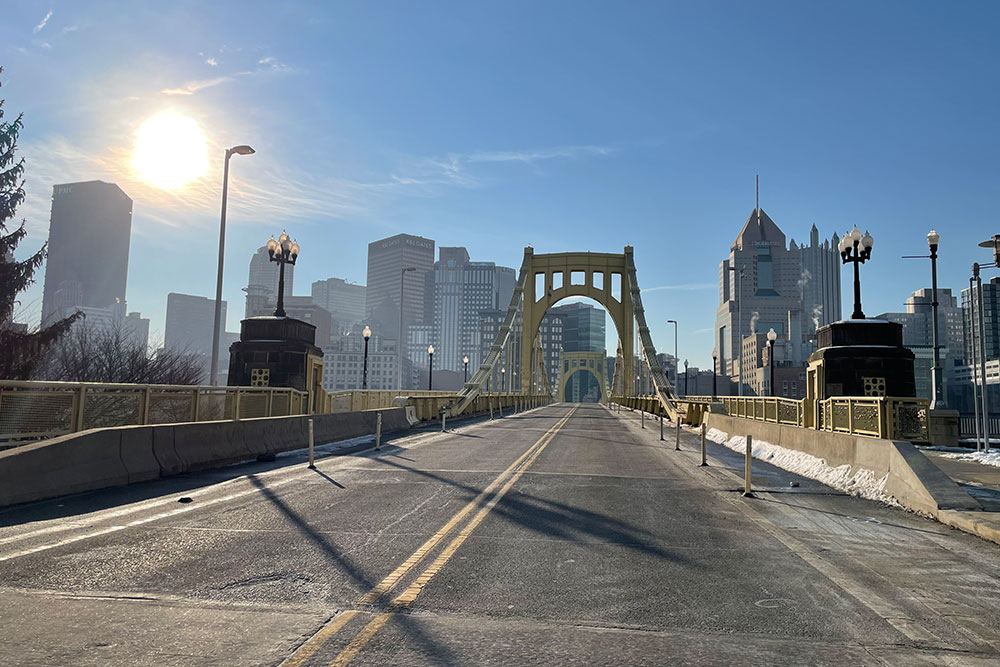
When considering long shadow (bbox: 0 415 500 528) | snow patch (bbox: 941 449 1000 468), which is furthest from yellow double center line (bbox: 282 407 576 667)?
snow patch (bbox: 941 449 1000 468)

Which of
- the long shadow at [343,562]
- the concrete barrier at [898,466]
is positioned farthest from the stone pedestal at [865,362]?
the long shadow at [343,562]

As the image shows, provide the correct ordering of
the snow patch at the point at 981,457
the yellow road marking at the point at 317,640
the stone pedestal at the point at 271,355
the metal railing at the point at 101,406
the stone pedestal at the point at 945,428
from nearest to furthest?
the yellow road marking at the point at 317,640, the metal railing at the point at 101,406, the snow patch at the point at 981,457, the stone pedestal at the point at 945,428, the stone pedestal at the point at 271,355

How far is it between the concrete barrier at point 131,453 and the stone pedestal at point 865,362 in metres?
16.6

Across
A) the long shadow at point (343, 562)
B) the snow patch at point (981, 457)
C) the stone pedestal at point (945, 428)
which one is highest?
the stone pedestal at point (945, 428)

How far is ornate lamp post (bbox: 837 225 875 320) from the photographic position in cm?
2405

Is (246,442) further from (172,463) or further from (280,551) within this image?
(280,551)

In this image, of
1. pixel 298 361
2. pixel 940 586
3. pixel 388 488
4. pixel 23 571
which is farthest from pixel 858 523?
pixel 298 361

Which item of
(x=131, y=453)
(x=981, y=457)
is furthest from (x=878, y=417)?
(x=131, y=453)

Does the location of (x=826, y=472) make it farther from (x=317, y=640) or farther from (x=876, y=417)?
(x=317, y=640)

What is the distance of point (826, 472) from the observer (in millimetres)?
13516

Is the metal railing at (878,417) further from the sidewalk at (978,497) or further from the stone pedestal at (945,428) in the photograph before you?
the stone pedestal at (945,428)

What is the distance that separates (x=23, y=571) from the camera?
5887 mm

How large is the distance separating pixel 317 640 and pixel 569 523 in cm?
464

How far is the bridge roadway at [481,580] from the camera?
429 cm
